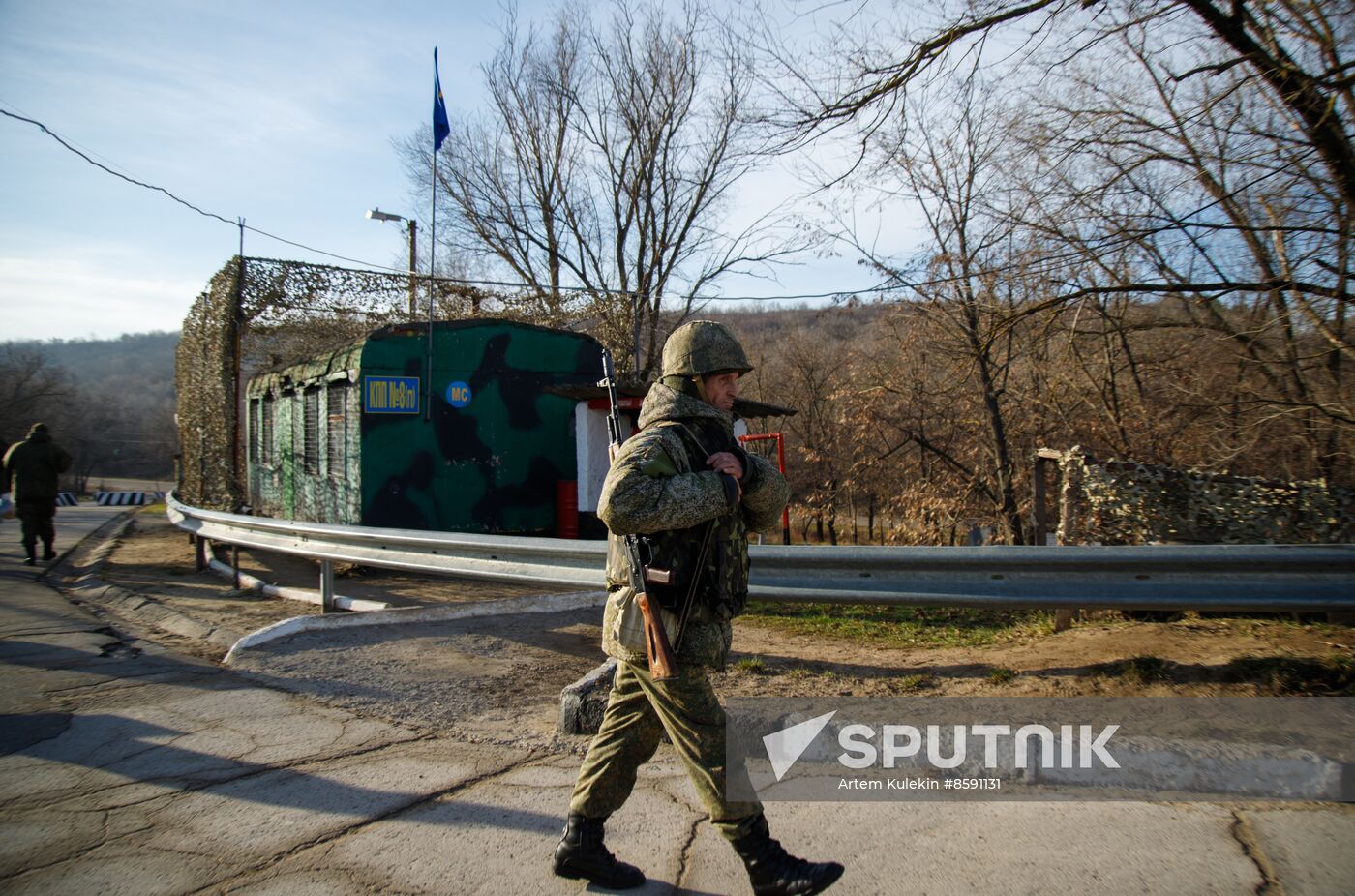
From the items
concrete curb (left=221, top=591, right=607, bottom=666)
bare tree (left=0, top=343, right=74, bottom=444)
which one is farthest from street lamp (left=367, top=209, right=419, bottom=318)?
bare tree (left=0, top=343, right=74, bottom=444)

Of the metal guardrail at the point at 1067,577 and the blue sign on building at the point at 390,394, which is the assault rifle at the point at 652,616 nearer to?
the metal guardrail at the point at 1067,577

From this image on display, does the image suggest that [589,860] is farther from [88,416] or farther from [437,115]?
[88,416]

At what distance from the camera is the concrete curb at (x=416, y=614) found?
6031mm

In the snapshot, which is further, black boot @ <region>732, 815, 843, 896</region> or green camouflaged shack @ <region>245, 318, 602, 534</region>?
green camouflaged shack @ <region>245, 318, 602, 534</region>

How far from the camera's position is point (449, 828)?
3.29 meters

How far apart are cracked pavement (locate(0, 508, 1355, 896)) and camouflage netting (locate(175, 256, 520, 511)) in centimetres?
950

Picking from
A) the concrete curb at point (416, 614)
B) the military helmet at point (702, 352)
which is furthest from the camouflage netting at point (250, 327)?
the military helmet at point (702, 352)

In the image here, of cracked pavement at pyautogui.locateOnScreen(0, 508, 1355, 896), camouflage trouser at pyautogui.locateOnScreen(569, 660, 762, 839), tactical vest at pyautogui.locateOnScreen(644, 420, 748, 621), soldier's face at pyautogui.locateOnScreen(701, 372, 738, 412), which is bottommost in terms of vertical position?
cracked pavement at pyautogui.locateOnScreen(0, 508, 1355, 896)

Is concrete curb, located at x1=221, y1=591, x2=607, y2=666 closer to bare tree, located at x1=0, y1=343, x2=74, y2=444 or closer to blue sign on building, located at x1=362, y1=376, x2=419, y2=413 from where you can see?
blue sign on building, located at x1=362, y1=376, x2=419, y2=413

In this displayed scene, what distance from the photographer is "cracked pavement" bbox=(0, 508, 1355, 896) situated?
9.42 ft

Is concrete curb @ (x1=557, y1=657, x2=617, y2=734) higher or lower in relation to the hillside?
lower

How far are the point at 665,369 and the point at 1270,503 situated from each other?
6520 mm

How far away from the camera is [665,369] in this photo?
3.09 metres

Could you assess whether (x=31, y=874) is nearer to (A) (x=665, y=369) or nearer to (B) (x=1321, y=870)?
(A) (x=665, y=369)
